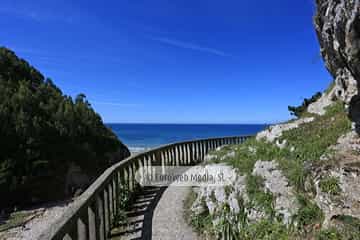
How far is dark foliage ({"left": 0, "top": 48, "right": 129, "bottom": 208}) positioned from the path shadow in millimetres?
4092

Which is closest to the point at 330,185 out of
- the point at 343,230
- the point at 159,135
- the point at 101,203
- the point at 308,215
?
the point at 308,215

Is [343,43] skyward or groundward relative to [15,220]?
skyward

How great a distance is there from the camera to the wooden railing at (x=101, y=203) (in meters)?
2.33

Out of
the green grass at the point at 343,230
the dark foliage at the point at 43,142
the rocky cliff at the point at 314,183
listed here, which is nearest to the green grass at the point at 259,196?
the rocky cliff at the point at 314,183

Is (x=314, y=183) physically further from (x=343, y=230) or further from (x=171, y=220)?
(x=171, y=220)

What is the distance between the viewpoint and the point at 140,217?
14.5 ft

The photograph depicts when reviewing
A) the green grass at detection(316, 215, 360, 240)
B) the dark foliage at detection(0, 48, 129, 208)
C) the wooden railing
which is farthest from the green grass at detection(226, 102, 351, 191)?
the dark foliage at detection(0, 48, 129, 208)

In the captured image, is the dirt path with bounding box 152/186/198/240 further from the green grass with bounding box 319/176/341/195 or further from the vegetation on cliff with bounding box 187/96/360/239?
the green grass with bounding box 319/176/341/195

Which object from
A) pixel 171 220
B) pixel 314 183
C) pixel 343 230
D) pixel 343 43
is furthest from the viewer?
pixel 171 220

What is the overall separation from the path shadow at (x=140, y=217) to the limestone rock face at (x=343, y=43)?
145 inches

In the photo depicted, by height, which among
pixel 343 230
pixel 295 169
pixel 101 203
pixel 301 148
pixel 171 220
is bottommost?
pixel 171 220

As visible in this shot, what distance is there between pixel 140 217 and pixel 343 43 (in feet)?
13.8

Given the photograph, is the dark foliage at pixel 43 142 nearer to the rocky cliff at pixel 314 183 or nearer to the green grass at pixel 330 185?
the rocky cliff at pixel 314 183

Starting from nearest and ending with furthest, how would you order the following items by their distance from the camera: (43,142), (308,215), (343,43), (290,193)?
(343,43)
(308,215)
(290,193)
(43,142)
